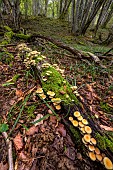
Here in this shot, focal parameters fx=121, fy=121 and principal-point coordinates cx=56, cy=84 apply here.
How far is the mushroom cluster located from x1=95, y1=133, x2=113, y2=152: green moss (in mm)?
43

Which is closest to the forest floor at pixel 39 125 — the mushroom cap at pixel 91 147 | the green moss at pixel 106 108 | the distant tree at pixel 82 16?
the green moss at pixel 106 108

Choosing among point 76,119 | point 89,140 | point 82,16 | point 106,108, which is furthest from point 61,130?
point 82,16

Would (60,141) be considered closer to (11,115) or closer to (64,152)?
(64,152)

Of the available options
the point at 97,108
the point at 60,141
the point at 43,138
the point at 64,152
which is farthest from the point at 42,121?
the point at 97,108

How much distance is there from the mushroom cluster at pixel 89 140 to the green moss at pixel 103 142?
0.04m

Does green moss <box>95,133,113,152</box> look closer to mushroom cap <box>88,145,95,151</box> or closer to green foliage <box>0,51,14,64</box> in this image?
mushroom cap <box>88,145,95,151</box>

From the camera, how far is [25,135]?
4.28ft

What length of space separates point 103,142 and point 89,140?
141 mm

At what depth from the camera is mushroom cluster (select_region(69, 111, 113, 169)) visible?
105cm

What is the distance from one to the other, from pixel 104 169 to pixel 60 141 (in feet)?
1.47

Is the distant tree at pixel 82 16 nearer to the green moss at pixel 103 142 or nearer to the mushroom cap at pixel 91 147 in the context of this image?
the green moss at pixel 103 142

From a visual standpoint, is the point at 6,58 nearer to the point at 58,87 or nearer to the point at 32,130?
the point at 58,87

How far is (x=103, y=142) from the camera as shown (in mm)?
1171

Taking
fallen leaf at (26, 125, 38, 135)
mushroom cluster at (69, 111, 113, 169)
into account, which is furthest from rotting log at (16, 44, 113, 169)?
fallen leaf at (26, 125, 38, 135)
